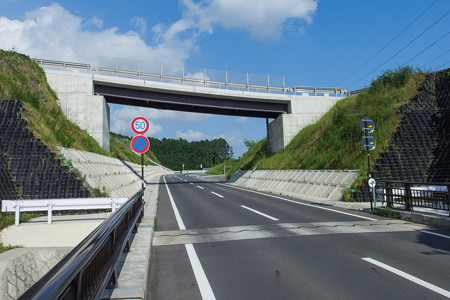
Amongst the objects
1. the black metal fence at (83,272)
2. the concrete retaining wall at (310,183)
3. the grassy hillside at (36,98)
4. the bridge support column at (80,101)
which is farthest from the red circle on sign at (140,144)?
the bridge support column at (80,101)

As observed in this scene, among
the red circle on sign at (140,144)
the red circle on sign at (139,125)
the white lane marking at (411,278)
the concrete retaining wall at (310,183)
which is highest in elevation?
the red circle on sign at (139,125)

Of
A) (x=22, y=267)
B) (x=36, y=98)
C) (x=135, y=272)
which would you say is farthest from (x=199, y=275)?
(x=36, y=98)

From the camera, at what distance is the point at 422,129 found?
16844 mm

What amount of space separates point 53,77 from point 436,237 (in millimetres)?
27990

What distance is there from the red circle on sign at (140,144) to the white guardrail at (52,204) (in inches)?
77.3

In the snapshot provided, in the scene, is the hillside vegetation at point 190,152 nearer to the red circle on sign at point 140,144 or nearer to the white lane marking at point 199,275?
the red circle on sign at point 140,144

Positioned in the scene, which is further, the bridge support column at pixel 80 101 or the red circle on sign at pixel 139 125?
the bridge support column at pixel 80 101

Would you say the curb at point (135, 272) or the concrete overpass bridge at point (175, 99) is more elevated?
the concrete overpass bridge at point (175, 99)

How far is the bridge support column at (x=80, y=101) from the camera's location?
2491cm

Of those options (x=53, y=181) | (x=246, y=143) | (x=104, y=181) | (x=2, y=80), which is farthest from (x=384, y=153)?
(x=246, y=143)

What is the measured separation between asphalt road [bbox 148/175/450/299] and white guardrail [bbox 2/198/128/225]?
271 cm

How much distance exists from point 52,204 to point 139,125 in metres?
4.14

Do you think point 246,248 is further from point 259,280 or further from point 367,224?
point 367,224

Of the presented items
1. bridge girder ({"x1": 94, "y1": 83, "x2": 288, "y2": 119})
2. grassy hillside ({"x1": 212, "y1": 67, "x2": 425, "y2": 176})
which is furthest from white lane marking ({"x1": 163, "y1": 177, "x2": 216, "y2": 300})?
bridge girder ({"x1": 94, "y1": 83, "x2": 288, "y2": 119})
